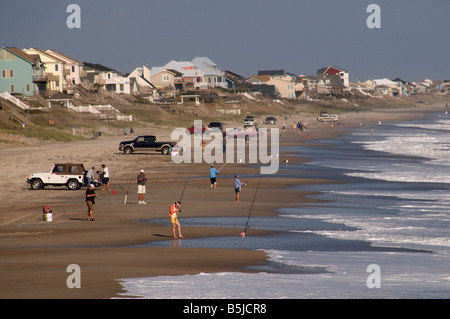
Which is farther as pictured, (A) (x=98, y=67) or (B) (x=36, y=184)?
(A) (x=98, y=67)

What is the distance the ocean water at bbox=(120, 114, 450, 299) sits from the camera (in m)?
16.1

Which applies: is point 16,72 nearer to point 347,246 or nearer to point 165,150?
point 165,150

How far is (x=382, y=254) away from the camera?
20.0 meters

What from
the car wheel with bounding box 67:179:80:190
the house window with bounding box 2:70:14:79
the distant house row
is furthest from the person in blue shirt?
the house window with bounding box 2:70:14:79

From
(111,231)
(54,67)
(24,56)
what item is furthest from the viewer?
(54,67)

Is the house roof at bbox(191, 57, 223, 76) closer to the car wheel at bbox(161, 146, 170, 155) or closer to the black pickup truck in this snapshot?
the black pickup truck

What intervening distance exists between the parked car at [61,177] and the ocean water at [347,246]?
951cm

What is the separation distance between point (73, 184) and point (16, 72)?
63.5m

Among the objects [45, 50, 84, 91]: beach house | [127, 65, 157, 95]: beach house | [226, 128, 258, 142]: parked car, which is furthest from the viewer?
[127, 65, 157, 95]: beach house

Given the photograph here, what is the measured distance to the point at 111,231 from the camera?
23.1 metres

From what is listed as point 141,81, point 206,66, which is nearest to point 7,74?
point 141,81

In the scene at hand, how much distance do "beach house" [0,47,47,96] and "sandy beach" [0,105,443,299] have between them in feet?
170

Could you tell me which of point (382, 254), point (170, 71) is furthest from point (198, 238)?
point (170, 71)

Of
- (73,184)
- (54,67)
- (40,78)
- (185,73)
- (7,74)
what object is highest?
(185,73)
